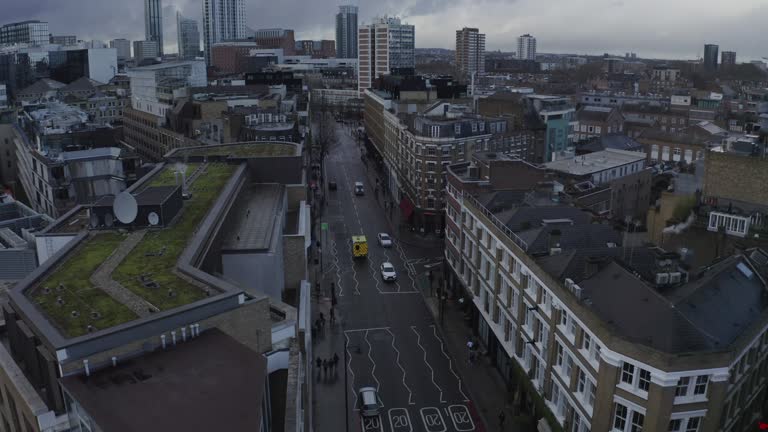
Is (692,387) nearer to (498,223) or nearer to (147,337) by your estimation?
(498,223)

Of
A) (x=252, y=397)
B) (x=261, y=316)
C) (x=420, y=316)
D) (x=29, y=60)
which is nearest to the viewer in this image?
(x=252, y=397)

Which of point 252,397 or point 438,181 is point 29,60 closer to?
point 438,181

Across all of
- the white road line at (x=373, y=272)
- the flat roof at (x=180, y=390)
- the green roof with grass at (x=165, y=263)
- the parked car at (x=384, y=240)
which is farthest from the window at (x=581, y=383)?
the parked car at (x=384, y=240)

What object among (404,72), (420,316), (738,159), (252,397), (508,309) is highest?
(404,72)

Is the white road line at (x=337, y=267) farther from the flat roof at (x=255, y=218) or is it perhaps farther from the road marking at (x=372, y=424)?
the road marking at (x=372, y=424)

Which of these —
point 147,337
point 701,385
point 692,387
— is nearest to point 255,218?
point 147,337

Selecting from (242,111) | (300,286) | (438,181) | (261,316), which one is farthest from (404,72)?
(261,316)

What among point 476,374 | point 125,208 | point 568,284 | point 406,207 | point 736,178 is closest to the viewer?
point 568,284
